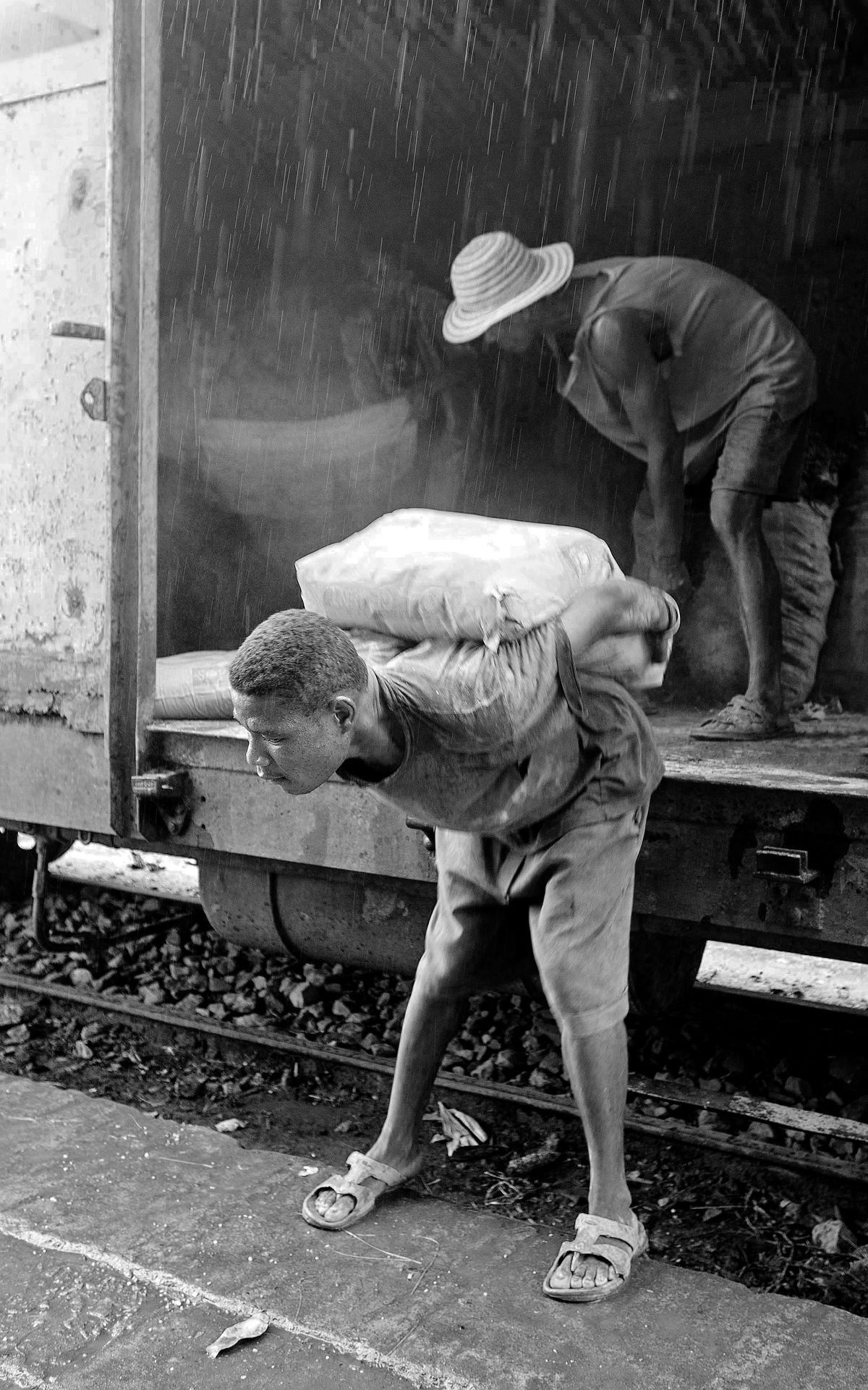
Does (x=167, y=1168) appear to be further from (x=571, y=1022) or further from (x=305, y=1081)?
(x=571, y=1022)

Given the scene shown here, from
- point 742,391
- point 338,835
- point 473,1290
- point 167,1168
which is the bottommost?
point 167,1168

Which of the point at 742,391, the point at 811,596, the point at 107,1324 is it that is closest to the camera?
the point at 107,1324

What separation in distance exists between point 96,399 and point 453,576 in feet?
5.04

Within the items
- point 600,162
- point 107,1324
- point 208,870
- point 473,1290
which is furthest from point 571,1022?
point 600,162

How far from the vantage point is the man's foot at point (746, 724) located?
14.4ft

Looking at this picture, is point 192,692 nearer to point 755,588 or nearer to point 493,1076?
point 493,1076

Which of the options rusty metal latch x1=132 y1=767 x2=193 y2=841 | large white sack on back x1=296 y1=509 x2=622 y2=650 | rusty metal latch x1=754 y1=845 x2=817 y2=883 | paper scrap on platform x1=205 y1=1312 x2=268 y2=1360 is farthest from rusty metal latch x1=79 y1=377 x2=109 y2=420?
paper scrap on platform x1=205 y1=1312 x2=268 y2=1360

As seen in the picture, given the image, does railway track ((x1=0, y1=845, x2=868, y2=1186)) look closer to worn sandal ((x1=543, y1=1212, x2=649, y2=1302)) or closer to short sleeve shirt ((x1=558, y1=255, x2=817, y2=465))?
worn sandal ((x1=543, y1=1212, x2=649, y2=1302))

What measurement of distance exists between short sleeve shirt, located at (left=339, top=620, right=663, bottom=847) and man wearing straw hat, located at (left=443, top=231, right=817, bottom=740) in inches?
92.0

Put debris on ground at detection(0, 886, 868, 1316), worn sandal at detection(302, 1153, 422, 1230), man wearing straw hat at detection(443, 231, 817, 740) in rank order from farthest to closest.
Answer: man wearing straw hat at detection(443, 231, 817, 740) → debris on ground at detection(0, 886, 868, 1316) → worn sandal at detection(302, 1153, 422, 1230)

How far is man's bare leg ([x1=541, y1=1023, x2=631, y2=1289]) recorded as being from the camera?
7.61 ft

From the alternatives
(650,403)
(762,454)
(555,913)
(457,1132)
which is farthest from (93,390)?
(762,454)

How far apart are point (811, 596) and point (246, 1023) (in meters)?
3.25

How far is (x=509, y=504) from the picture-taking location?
6.38m
